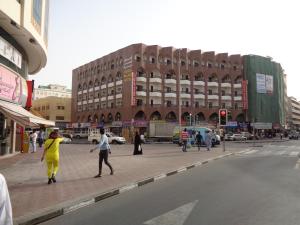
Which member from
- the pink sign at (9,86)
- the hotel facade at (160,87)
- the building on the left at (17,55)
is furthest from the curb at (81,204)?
the hotel facade at (160,87)

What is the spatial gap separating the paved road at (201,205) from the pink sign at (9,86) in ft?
29.9

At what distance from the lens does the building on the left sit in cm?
1448

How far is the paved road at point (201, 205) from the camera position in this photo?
6.21 m

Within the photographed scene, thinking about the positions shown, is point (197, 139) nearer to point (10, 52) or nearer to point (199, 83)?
point (10, 52)

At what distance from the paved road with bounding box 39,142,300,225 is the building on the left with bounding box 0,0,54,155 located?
769 cm

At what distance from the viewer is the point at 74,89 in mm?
84062

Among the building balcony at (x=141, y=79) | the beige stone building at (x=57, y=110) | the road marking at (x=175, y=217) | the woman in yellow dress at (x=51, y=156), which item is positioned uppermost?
the building balcony at (x=141, y=79)

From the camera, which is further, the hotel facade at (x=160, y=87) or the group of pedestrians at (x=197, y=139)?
the hotel facade at (x=160, y=87)

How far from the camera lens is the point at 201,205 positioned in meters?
7.42

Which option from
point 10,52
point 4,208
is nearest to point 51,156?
point 4,208

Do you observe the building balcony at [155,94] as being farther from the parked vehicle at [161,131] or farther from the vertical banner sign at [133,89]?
the parked vehicle at [161,131]

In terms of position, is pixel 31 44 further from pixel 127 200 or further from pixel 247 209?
pixel 247 209

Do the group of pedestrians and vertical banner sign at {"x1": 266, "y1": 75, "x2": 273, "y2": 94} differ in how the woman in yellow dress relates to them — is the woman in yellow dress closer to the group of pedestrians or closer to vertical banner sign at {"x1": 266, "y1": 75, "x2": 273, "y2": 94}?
the group of pedestrians

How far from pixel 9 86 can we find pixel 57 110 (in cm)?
7232
